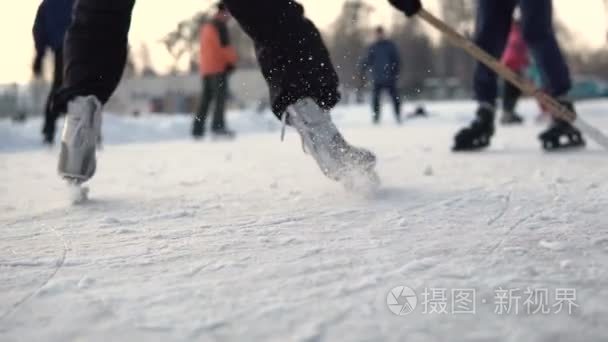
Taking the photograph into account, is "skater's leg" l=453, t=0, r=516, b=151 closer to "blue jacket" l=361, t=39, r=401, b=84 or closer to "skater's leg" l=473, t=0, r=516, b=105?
"skater's leg" l=473, t=0, r=516, b=105

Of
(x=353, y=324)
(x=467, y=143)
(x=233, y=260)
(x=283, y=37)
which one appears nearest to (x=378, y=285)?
(x=353, y=324)

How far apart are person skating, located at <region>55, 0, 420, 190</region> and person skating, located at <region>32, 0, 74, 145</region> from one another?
1.95 feet

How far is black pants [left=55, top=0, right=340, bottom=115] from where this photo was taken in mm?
1478

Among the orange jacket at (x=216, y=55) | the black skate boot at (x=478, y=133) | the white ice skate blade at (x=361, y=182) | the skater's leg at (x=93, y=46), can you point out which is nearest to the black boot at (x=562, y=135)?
the black skate boot at (x=478, y=133)

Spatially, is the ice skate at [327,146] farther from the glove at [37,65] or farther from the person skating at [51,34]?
the glove at [37,65]

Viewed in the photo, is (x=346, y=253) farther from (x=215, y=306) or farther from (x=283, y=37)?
(x=283, y=37)

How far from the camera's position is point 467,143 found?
2.85 meters

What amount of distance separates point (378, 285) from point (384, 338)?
164mm

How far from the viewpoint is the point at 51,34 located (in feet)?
11.2

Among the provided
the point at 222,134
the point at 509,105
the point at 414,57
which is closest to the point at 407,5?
the point at 222,134

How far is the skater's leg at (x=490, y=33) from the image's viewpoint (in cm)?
282

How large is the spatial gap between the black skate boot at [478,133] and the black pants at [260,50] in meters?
1.49

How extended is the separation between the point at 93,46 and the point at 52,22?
1.67 metres

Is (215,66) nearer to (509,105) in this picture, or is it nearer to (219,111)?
(219,111)
